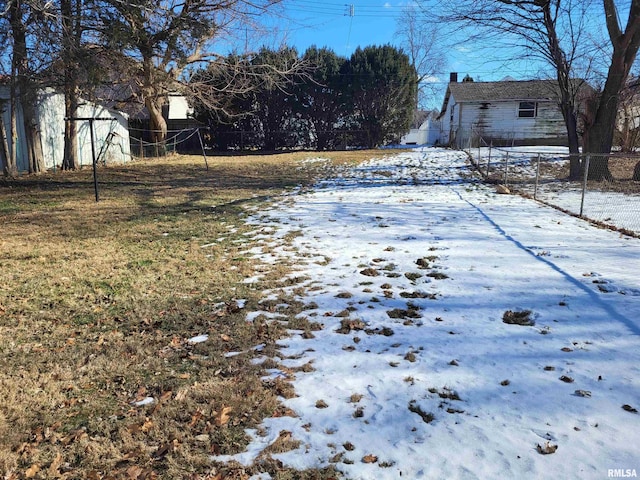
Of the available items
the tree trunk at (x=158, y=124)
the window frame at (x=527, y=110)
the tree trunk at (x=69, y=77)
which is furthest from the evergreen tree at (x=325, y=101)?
the tree trunk at (x=69, y=77)

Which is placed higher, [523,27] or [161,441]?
[523,27]

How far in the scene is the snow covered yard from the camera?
2.54 meters

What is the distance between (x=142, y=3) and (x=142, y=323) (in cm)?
852

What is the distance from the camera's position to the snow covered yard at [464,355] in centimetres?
254

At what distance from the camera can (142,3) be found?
10.1 m

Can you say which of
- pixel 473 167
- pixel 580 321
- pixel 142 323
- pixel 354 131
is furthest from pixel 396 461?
pixel 354 131

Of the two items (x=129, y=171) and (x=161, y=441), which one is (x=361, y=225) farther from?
(x=129, y=171)

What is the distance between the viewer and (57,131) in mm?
17625

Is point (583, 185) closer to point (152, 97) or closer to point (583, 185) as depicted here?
point (583, 185)

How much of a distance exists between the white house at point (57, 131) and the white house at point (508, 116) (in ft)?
71.9

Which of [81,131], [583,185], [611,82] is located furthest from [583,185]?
[81,131]

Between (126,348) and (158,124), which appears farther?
(158,124)

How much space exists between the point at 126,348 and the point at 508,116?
113ft

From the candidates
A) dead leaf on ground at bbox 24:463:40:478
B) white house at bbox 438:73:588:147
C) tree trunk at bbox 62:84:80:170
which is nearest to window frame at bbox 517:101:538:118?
white house at bbox 438:73:588:147
